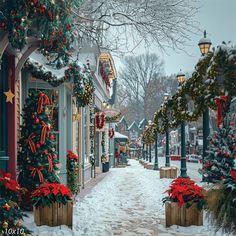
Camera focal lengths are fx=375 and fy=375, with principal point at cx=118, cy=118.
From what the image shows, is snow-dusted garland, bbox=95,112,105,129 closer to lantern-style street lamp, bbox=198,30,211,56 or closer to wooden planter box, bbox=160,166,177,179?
wooden planter box, bbox=160,166,177,179

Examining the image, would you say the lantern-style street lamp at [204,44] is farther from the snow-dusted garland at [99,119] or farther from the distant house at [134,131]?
the distant house at [134,131]

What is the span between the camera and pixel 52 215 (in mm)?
6723

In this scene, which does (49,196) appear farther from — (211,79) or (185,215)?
(211,79)

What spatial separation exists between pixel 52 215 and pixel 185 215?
249cm

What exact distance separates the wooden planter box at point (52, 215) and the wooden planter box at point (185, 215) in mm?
2007

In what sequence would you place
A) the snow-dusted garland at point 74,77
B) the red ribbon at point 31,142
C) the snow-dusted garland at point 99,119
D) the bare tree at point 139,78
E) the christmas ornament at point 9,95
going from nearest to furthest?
1. the christmas ornament at point 9,95
2. the red ribbon at point 31,142
3. the snow-dusted garland at point 74,77
4. the snow-dusted garland at point 99,119
5. the bare tree at point 139,78

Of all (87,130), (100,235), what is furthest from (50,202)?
(87,130)

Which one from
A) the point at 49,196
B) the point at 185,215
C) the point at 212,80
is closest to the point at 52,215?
the point at 49,196

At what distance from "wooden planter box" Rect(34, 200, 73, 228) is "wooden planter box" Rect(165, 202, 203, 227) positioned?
2007 millimetres

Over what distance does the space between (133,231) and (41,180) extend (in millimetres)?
2281

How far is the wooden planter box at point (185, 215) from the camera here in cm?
708

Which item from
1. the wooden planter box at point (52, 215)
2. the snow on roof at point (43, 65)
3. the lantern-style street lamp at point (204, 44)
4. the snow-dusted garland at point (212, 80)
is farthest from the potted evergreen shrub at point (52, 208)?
the lantern-style street lamp at point (204, 44)

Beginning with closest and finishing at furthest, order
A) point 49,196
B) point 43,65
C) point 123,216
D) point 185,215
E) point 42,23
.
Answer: point 42,23 < point 49,196 < point 185,215 < point 123,216 < point 43,65

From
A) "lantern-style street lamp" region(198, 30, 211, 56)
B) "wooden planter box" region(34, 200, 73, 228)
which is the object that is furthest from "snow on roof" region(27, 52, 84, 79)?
"lantern-style street lamp" region(198, 30, 211, 56)
